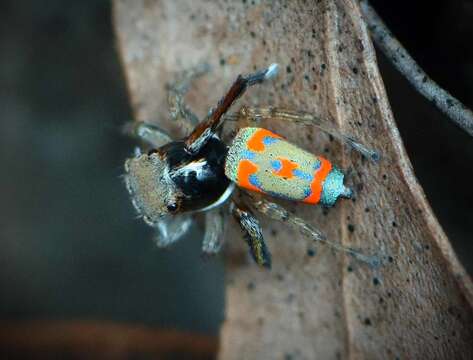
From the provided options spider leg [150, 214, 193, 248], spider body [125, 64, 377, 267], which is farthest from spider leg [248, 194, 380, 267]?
spider leg [150, 214, 193, 248]

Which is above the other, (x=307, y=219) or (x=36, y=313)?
Result: (x=307, y=219)

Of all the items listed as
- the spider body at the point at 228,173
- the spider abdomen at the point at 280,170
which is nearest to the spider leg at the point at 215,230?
the spider body at the point at 228,173

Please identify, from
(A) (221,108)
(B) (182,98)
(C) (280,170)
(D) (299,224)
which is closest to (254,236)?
(D) (299,224)

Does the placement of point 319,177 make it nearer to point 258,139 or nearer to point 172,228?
point 258,139

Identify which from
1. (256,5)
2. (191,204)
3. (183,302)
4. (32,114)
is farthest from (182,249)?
(256,5)

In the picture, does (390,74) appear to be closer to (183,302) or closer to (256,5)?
(256,5)

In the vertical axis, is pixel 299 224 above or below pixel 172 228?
above
